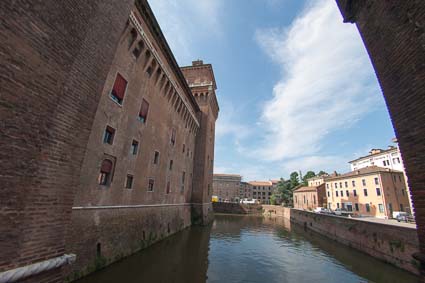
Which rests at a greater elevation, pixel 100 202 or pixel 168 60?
pixel 168 60

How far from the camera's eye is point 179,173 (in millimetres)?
21344

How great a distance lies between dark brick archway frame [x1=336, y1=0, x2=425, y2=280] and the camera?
11.1ft

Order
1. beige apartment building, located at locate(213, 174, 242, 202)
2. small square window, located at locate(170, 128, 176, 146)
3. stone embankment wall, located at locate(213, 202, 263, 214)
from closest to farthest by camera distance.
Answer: small square window, located at locate(170, 128, 176, 146) < stone embankment wall, located at locate(213, 202, 263, 214) < beige apartment building, located at locate(213, 174, 242, 202)

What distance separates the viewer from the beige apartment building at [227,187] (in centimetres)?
8569

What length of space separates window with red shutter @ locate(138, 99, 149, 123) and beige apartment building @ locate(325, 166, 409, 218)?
36703 millimetres

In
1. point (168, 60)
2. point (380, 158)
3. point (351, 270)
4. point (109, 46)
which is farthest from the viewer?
point (380, 158)

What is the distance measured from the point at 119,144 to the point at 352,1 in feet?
37.1

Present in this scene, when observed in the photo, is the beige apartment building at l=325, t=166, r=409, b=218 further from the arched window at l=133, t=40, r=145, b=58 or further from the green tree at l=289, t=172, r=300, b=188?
the arched window at l=133, t=40, r=145, b=58

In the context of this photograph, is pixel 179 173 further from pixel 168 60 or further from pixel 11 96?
pixel 11 96

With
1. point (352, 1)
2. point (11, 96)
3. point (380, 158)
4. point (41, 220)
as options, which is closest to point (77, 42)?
point (11, 96)

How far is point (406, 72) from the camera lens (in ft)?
12.1

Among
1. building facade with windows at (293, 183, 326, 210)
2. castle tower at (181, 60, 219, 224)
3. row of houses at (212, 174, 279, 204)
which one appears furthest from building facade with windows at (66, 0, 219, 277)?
row of houses at (212, 174, 279, 204)

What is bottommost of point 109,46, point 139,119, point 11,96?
point 11,96

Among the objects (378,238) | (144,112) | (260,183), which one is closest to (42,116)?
(144,112)
